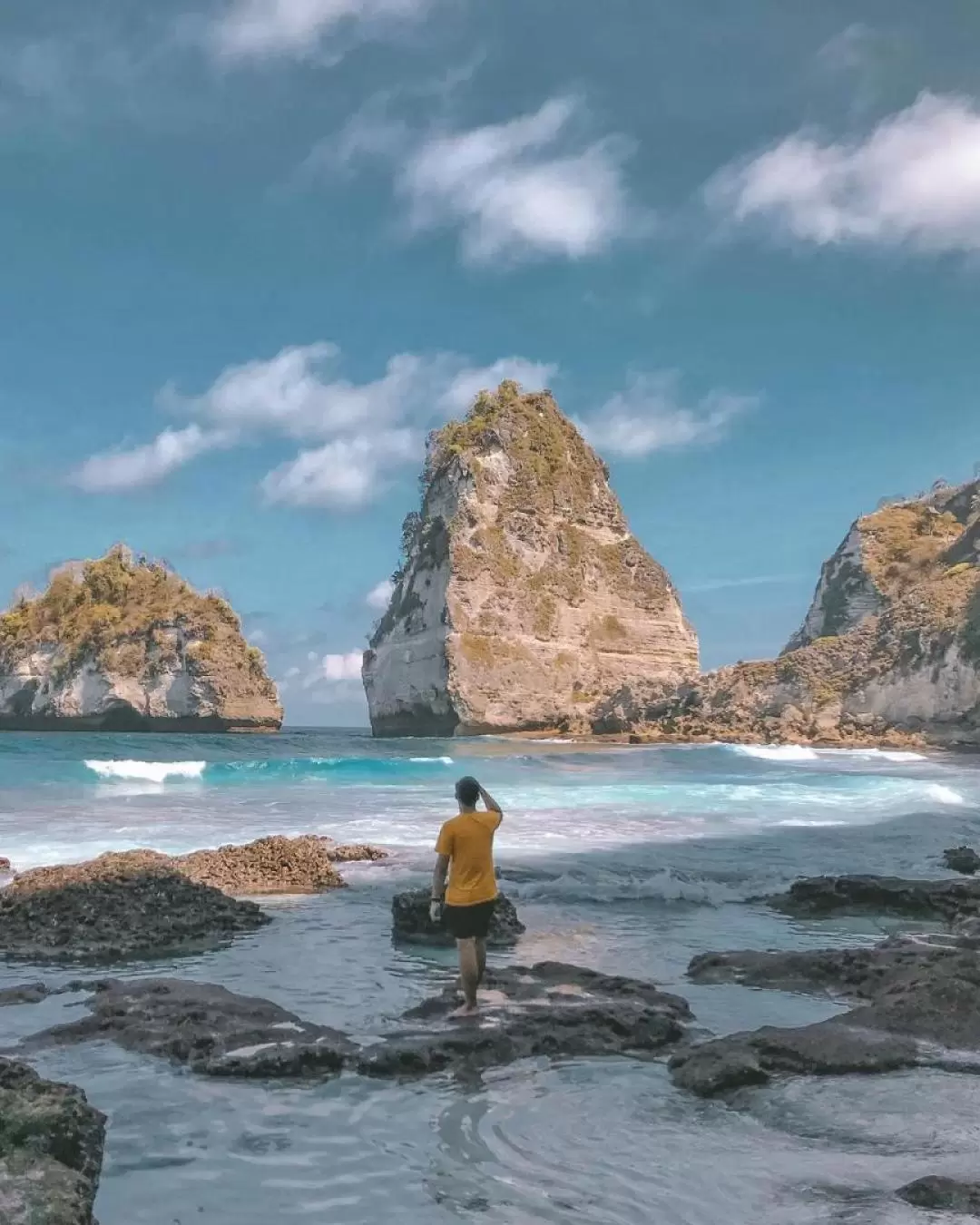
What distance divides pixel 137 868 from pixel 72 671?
2917 inches

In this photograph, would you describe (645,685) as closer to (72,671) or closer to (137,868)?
(72,671)

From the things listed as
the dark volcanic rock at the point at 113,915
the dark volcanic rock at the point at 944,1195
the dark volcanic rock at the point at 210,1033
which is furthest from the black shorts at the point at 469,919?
the dark volcanic rock at the point at 944,1195

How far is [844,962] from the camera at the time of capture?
7.29 metres

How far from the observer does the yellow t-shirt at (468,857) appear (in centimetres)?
675

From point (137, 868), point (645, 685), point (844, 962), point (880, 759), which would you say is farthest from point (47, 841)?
point (645, 685)

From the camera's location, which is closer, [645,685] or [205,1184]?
[205,1184]

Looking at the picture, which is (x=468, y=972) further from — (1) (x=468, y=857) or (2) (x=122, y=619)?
(2) (x=122, y=619)

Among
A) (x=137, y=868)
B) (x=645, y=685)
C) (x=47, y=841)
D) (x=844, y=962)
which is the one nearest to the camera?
(x=844, y=962)

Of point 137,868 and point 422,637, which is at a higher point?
point 422,637

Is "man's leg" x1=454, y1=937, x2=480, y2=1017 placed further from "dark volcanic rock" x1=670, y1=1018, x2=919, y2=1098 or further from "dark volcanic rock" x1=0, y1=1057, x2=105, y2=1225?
"dark volcanic rock" x1=0, y1=1057, x2=105, y2=1225

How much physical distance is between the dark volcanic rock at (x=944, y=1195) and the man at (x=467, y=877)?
322 cm

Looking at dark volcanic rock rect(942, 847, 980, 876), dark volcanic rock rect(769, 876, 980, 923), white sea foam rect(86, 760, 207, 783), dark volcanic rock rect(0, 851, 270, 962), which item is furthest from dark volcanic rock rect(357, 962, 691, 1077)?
white sea foam rect(86, 760, 207, 783)

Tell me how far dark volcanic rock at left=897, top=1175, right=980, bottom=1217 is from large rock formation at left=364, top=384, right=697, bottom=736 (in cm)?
6956

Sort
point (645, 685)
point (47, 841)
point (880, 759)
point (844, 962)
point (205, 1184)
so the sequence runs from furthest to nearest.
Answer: point (645, 685)
point (880, 759)
point (47, 841)
point (844, 962)
point (205, 1184)
